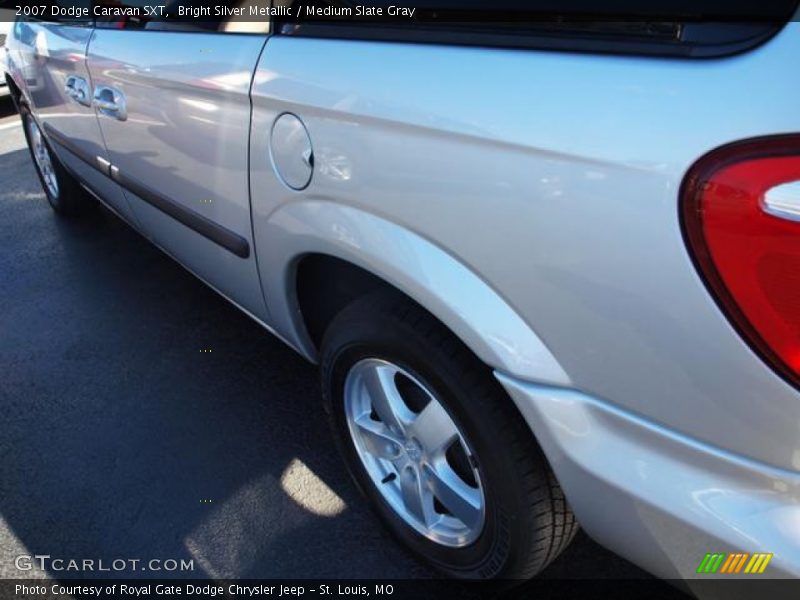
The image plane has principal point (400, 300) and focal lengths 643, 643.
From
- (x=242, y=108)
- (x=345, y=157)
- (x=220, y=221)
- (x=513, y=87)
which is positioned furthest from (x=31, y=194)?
(x=513, y=87)

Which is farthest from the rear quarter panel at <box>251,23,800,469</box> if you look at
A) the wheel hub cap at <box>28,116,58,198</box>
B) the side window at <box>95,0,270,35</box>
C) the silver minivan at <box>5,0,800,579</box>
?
the wheel hub cap at <box>28,116,58,198</box>

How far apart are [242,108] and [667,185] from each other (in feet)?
3.54

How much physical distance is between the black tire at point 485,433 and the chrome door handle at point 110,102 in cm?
121

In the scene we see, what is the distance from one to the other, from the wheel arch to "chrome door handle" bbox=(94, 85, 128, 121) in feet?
2.87

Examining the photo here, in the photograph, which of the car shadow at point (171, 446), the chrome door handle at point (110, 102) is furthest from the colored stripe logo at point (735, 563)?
the chrome door handle at point (110, 102)

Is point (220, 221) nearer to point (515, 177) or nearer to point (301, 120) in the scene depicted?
point (301, 120)

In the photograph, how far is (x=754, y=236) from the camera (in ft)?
2.80

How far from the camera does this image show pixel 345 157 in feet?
4.34

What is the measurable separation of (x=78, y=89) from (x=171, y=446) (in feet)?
4.83

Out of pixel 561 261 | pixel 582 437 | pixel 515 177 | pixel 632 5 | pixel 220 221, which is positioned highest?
pixel 632 5

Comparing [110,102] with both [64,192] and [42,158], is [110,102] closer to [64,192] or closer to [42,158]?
[64,192]

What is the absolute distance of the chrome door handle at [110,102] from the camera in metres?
2.18

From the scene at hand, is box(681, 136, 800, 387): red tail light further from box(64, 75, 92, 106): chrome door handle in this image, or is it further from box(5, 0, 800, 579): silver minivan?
box(64, 75, 92, 106): chrome door handle

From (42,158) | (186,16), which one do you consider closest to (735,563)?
(186,16)
